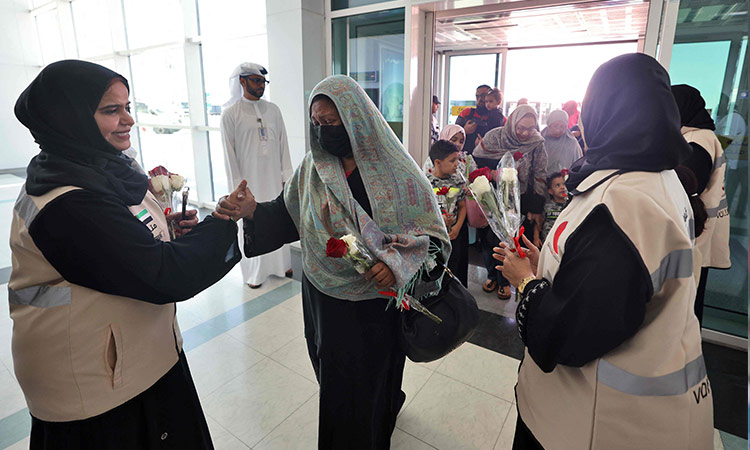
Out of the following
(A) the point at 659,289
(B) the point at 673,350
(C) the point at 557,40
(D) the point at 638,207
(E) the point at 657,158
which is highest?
(C) the point at 557,40

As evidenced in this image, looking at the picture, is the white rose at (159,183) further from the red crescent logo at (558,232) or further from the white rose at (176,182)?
the red crescent logo at (558,232)

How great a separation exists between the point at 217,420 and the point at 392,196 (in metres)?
1.65

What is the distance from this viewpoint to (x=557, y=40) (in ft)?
25.1

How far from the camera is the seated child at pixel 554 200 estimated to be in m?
3.11

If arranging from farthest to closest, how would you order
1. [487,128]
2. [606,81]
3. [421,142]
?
[487,128]
[421,142]
[606,81]

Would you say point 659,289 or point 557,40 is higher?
point 557,40

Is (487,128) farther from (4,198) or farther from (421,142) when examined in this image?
(4,198)

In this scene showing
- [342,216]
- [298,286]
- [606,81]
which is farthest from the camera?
[298,286]

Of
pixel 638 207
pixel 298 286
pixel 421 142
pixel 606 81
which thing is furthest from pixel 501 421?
pixel 421 142

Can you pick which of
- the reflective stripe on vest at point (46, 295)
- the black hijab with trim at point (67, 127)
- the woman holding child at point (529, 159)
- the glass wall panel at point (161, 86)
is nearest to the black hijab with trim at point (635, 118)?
the black hijab with trim at point (67, 127)

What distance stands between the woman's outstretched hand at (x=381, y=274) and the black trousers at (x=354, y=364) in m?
0.27

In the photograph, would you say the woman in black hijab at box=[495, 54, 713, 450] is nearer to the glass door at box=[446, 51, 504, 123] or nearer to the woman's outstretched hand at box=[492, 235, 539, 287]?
the woman's outstretched hand at box=[492, 235, 539, 287]

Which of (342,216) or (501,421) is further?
(501,421)

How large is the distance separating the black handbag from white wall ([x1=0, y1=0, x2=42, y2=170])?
12648 millimetres
